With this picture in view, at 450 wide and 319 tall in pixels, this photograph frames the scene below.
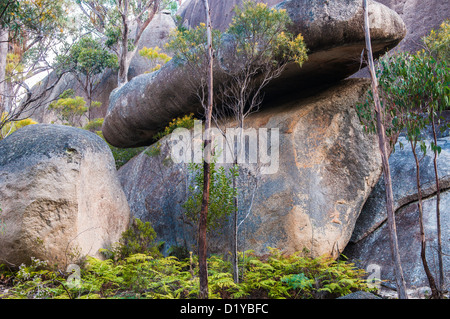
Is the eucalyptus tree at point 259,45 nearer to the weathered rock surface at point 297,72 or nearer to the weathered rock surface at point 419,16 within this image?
the weathered rock surface at point 297,72

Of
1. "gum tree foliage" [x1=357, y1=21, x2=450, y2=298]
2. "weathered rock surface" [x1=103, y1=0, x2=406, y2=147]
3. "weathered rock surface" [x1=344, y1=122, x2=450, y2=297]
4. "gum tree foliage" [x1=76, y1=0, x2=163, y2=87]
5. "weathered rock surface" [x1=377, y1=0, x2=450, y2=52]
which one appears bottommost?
"weathered rock surface" [x1=344, y1=122, x2=450, y2=297]

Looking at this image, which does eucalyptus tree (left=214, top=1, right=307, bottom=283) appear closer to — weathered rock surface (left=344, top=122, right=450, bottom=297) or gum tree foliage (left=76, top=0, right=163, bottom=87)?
weathered rock surface (left=344, top=122, right=450, bottom=297)

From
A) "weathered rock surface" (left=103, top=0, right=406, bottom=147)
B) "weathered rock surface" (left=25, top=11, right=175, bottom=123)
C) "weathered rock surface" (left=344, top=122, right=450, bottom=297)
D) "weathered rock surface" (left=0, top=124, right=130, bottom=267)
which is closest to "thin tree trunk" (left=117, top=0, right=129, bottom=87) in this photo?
"weathered rock surface" (left=25, top=11, right=175, bottom=123)

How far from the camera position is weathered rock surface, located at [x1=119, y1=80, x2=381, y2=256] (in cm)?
815

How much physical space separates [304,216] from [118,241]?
389 cm

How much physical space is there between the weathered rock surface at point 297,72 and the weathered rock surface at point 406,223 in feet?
8.93

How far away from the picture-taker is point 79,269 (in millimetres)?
6707

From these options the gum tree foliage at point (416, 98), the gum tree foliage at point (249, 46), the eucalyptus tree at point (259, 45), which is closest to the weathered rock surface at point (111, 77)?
the gum tree foliage at point (249, 46)

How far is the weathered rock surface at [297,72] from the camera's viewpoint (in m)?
7.77

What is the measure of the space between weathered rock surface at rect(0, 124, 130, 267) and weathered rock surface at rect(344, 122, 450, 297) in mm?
5327

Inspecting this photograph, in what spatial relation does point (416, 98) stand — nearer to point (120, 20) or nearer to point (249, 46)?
point (249, 46)

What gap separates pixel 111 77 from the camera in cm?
2409

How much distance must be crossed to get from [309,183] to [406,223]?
211cm

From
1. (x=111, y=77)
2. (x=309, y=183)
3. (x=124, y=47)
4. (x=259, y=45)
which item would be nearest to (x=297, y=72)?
(x=259, y=45)
